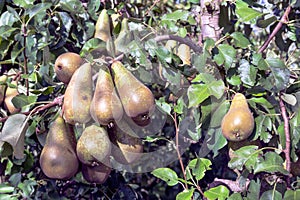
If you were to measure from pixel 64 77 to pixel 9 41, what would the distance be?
0.34 metres

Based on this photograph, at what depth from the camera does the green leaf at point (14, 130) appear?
1.12 m

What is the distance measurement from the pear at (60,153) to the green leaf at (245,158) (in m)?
0.32

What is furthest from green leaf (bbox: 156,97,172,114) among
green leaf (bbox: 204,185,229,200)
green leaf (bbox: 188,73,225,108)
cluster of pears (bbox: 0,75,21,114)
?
cluster of pears (bbox: 0,75,21,114)

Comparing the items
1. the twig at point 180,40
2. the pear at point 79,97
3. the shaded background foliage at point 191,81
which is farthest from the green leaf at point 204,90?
the pear at point 79,97

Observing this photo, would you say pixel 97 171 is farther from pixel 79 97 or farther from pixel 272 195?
pixel 272 195

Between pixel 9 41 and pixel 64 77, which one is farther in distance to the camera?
pixel 9 41

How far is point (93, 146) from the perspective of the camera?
99 centimetres

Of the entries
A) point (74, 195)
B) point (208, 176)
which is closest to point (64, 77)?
point (74, 195)

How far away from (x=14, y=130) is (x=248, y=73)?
0.51 meters

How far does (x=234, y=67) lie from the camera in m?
1.12

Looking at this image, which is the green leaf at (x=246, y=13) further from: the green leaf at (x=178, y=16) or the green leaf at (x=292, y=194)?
the green leaf at (x=292, y=194)

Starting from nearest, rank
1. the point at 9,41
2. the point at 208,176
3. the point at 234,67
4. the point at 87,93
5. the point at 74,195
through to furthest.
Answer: the point at 87,93 < the point at 234,67 < the point at 9,41 < the point at 74,195 < the point at 208,176

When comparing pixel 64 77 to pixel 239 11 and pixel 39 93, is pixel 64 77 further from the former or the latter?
pixel 239 11

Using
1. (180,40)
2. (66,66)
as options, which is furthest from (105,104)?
(180,40)
